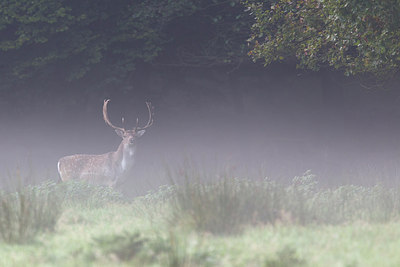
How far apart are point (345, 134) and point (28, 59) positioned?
8383 mm

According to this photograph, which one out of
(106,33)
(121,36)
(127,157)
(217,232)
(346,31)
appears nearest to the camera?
(217,232)

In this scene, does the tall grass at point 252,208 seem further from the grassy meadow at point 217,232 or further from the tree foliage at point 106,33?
the tree foliage at point 106,33

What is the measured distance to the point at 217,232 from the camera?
6773mm

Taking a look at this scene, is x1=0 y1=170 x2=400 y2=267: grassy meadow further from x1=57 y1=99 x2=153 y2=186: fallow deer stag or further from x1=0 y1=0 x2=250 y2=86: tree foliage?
x1=0 y1=0 x2=250 y2=86: tree foliage

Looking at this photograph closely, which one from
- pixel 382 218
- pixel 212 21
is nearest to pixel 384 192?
pixel 382 218

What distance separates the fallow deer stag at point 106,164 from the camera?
14.1m

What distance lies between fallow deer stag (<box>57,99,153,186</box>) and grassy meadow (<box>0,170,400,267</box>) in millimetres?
4392

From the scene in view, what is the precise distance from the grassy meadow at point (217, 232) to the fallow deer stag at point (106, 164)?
4.39 metres

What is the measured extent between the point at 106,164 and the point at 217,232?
25.7ft

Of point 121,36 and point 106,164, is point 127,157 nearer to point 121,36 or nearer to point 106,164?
point 106,164

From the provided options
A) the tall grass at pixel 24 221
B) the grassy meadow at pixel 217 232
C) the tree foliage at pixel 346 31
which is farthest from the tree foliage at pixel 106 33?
the tall grass at pixel 24 221

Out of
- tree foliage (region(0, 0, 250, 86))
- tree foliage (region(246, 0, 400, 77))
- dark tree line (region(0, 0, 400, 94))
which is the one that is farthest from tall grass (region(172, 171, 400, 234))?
tree foliage (region(0, 0, 250, 86))

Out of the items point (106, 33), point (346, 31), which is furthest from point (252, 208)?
point (106, 33)

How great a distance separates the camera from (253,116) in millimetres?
17984
